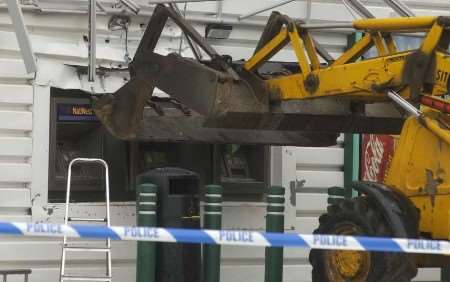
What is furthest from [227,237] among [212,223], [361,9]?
[361,9]

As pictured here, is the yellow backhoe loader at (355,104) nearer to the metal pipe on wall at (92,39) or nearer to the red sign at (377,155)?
the metal pipe on wall at (92,39)

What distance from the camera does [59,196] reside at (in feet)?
30.4

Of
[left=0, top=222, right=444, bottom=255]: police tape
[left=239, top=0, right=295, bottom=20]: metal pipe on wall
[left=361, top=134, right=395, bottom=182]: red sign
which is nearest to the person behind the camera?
[left=0, top=222, right=444, bottom=255]: police tape

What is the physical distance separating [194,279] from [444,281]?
2224 mm

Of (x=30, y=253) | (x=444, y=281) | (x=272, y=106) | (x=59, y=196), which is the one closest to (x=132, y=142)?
(x=59, y=196)

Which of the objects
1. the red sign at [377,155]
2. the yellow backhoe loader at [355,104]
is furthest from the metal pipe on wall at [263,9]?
the red sign at [377,155]

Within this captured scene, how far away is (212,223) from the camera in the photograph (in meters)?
8.49

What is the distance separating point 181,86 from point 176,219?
4.18 feet

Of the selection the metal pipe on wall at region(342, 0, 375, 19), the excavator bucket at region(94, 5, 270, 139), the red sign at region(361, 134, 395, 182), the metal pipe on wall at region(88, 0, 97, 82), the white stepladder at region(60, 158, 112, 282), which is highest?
the metal pipe on wall at region(342, 0, 375, 19)

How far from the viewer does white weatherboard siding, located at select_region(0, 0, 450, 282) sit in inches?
357

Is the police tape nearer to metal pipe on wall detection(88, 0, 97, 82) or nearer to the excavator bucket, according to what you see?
the excavator bucket

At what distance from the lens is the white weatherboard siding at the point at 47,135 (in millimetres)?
9070

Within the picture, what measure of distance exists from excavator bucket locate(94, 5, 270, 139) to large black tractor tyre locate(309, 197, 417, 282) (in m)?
1.21

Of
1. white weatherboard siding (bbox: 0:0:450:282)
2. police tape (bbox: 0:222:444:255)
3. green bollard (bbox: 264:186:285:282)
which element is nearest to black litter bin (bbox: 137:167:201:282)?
green bollard (bbox: 264:186:285:282)
